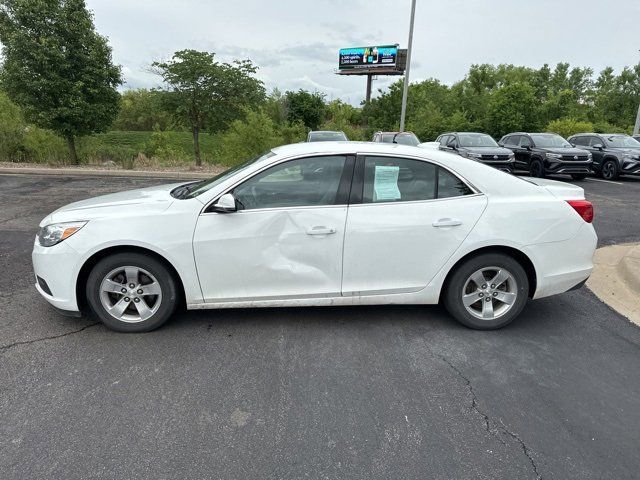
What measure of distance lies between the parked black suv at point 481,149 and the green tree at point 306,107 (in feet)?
101

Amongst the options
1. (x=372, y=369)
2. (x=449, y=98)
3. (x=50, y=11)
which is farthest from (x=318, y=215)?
(x=449, y=98)

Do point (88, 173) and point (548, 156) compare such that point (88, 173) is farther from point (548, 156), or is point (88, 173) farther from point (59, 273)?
point (548, 156)

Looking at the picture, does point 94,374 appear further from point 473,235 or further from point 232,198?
point 473,235

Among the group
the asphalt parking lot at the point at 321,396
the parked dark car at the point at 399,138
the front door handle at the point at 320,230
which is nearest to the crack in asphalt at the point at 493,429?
the asphalt parking lot at the point at 321,396

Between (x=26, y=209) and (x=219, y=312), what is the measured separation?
6416mm

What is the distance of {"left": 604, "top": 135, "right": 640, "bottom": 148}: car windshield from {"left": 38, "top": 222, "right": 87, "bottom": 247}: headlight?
58.9ft

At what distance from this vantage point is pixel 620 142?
15.6 m

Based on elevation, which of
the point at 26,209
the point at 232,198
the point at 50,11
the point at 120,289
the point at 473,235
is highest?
the point at 50,11

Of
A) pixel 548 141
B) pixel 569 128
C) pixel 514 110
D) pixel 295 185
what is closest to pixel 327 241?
pixel 295 185

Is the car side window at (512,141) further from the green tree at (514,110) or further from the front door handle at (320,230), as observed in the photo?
the front door handle at (320,230)

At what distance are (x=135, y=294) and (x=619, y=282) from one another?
513 cm

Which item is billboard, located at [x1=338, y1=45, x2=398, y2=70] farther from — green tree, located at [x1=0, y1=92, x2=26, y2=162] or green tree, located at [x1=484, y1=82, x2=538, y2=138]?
green tree, located at [x1=0, y1=92, x2=26, y2=162]

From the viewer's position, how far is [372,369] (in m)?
3.02

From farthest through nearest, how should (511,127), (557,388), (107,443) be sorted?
(511,127) < (557,388) < (107,443)
